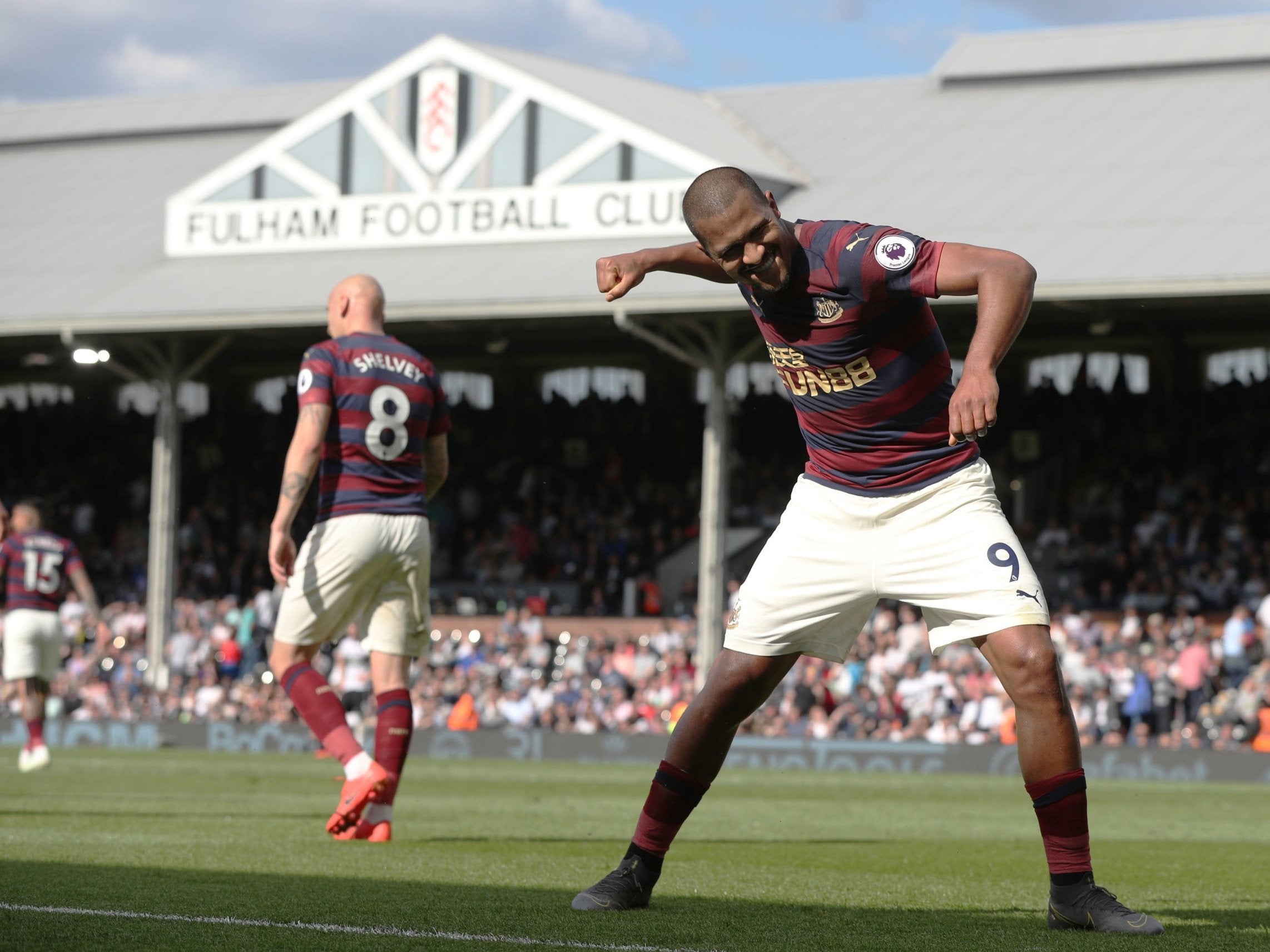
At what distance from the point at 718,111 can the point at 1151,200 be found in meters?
8.88

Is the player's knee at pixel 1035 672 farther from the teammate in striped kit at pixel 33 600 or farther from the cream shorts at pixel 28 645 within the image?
the cream shorts at pixel 28 645

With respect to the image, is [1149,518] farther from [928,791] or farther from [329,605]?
[329,605]

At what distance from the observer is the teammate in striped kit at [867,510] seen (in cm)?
487

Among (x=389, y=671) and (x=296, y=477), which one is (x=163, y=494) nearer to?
(x=389, y=671)

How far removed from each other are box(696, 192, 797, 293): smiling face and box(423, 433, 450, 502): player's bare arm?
3.39m

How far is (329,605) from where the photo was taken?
300 inches

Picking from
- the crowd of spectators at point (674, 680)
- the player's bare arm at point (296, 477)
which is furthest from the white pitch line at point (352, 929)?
the crowd of spectators at point (674, 680)

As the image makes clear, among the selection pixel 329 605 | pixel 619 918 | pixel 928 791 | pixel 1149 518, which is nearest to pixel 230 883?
pixel 619 918

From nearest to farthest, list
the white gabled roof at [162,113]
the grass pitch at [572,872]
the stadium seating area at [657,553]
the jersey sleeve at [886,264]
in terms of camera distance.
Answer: the grass pitch at [572,872] < the jersey sleeve at [886,264] < the stadium seating area at [657,553] < the white gabled roof at [162,113]

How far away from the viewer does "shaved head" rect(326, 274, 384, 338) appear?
800 cm

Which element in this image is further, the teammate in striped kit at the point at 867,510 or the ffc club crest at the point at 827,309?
the ffc club crest at the point at 827,309

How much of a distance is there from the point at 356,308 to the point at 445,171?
18845mm

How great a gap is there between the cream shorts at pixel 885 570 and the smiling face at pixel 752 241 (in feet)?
2.08

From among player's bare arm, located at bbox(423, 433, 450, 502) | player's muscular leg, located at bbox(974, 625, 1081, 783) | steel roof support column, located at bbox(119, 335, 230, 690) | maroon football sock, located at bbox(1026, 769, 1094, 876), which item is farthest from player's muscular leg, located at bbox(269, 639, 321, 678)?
steel roof support column, located at bbox(119, 335, 230, 690)
